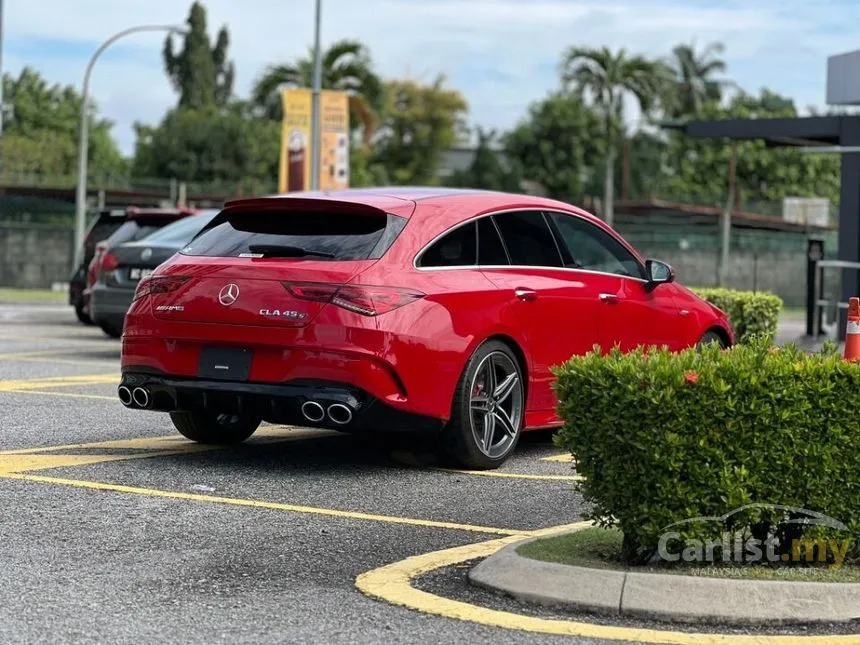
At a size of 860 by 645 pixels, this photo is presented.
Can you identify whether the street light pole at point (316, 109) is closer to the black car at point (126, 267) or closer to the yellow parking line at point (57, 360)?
the black car at point (126, 267)

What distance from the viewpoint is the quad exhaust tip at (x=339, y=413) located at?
8008 mm

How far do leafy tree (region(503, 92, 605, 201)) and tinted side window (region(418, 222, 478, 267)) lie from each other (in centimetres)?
7193

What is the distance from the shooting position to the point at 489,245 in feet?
29.9

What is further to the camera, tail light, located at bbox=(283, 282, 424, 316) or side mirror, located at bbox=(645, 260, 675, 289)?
side mirror, located at bbox=(645, 260, 675, 289)

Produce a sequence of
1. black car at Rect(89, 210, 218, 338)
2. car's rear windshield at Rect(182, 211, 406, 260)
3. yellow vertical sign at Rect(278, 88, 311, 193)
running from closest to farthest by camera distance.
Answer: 1. car's rear windshield at Rect(182, 211, 406, 260)
2. black car at Rect(89, 210, 218, 338)
3. yellow vertical sign at Rect(278, 88, 311, 193)

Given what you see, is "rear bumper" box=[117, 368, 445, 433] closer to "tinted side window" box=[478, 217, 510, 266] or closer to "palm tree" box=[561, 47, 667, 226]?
"tinted side window" box=[478, 217, 510, 266]

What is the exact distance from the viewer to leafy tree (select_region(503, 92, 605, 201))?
268ft

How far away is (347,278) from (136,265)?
337 inches

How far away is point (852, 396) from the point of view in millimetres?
5828

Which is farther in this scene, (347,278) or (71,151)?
(71,151)

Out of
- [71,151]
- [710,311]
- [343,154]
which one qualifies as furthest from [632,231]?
[71,151]

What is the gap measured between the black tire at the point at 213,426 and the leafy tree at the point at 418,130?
79.6 meters

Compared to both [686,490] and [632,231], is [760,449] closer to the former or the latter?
[686,490]

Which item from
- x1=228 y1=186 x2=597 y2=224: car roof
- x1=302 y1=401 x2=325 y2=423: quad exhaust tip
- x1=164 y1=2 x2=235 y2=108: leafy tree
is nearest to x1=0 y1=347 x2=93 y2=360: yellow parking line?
x1=228 y1=186 x2=597 y2=224: car roof
